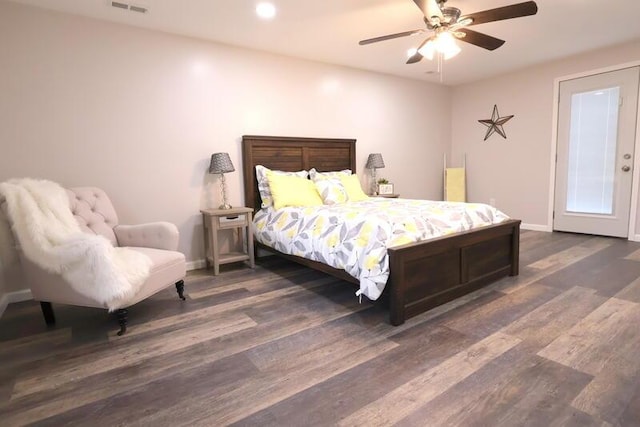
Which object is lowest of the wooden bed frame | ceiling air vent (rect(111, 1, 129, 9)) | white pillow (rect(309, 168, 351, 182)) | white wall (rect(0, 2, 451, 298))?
the wooden bed frame

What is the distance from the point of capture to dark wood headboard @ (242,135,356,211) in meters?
4.00

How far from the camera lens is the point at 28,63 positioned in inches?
114

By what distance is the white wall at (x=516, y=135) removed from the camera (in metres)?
4.98

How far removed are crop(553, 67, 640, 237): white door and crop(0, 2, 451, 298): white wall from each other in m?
3.08

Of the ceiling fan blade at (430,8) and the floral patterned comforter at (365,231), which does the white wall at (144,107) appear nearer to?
the floral patterned comforter at (365,231)

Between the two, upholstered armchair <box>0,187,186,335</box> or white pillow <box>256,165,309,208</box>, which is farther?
white pillow <box>256,165,309,208</box>

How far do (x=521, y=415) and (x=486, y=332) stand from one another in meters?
0.77

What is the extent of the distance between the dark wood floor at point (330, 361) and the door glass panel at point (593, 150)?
2120 mm

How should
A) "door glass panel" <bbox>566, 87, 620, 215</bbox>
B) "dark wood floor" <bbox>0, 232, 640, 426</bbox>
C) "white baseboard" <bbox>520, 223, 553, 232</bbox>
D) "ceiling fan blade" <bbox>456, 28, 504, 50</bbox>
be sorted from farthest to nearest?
"white baseboard" <bbox>520, 223, 553, 232</bbox>, "door glass panel" <bbox>566, 87, 620, 215</bbox>, "ceiling fan blade" <bbox>456, 28, 504, 50</bbox>, "dark wood floor" <bbox>0, 232, 640, 426</bbox>

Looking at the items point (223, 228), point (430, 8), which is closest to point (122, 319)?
point (223, 228)

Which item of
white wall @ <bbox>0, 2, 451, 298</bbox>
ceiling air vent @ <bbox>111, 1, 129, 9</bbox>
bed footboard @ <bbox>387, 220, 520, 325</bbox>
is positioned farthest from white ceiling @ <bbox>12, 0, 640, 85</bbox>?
bed footboard @ <bbox>387, 220, 520, 325</bbox>

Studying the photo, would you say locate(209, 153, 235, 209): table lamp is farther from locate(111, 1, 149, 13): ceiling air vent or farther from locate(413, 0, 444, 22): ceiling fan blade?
locate(413, 0, 444, 22): ceiling fan blade

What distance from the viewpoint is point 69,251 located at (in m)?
2.17

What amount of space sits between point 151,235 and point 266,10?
220 centimetres
